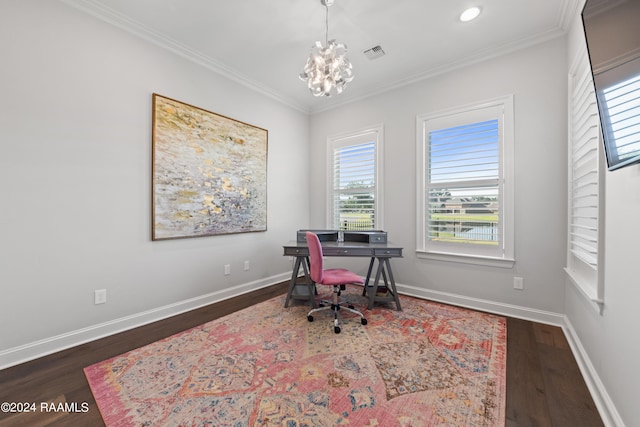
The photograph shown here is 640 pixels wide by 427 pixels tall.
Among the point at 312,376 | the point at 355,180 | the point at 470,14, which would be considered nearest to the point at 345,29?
the point at 470,14

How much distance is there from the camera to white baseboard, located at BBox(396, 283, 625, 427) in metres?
1.44

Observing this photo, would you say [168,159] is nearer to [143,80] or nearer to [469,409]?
[143,80]

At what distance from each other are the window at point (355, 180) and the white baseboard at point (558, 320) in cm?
113

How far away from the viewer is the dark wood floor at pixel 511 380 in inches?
56.5

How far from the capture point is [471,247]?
304cm

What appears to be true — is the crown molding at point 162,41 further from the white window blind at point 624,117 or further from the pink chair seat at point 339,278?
the white window blind at point 624,117

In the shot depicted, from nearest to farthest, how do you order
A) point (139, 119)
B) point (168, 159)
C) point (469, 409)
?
point (469, 409) → point (139, 119) → point (168, 159)

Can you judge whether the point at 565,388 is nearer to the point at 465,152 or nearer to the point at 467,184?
the point at 467,184

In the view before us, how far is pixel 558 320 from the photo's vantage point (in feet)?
8.30

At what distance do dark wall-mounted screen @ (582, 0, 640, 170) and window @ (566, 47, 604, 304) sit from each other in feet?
2.27

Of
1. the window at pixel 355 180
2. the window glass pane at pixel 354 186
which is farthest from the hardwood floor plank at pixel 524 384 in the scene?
the window glass pane at pixel 354 186

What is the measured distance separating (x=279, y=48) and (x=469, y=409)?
11.5 feet

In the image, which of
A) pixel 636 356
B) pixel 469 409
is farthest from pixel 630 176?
pixel 469 409

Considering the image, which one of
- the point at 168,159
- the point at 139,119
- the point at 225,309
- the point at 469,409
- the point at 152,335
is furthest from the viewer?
the point at 225,309
